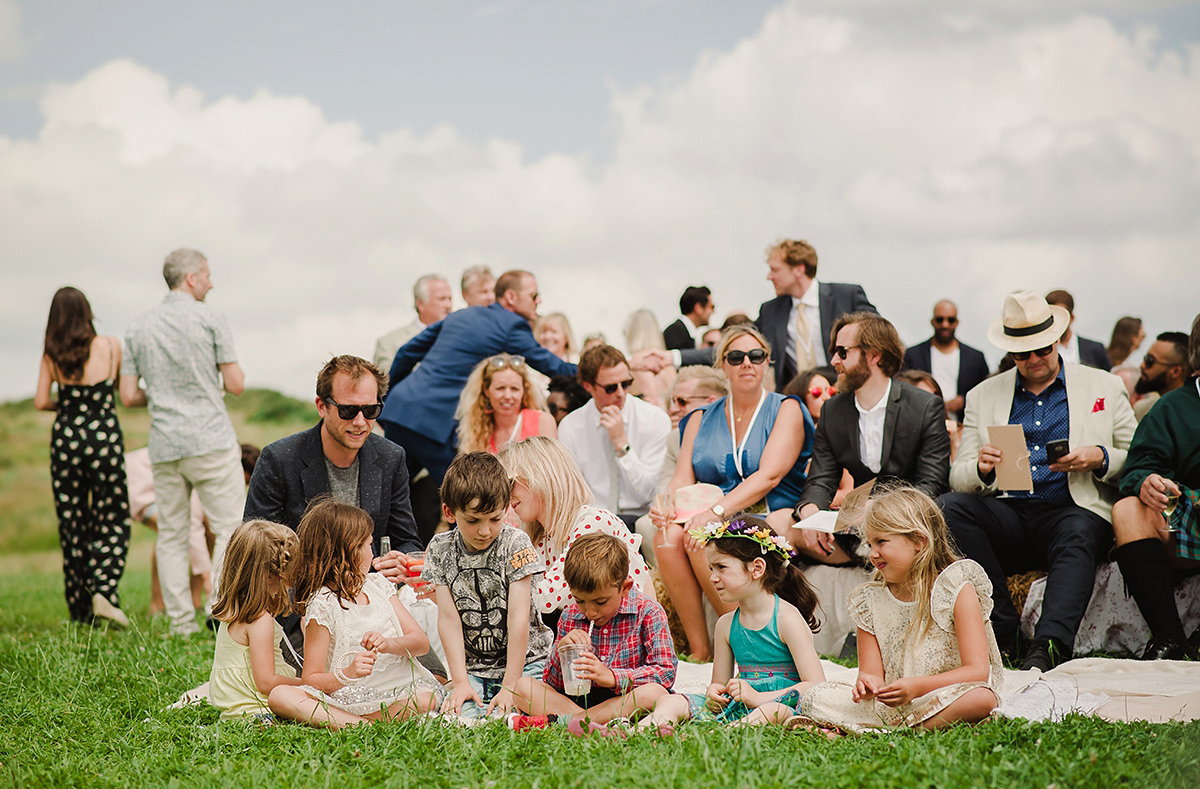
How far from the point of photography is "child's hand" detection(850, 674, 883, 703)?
378 cm

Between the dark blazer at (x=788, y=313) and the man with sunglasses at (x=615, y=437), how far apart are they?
4.46ft

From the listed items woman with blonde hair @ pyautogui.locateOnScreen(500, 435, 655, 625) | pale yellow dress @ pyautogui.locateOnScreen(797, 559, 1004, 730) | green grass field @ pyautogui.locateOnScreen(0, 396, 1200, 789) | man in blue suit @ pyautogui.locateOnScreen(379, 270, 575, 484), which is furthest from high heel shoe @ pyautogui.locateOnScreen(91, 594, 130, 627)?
A: pale yellow dress @ pyautogui.locateOnScreen(797, 559, 1004, 730)

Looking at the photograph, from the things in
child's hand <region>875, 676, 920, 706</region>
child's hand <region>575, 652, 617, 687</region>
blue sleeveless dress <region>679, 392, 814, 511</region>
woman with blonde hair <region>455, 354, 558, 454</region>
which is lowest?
child's hand <region>875, 676, 920, 706</region>

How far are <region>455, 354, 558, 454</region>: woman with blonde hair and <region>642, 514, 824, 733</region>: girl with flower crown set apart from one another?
2.66 meters

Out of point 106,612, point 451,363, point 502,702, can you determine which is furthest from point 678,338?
point 502,702

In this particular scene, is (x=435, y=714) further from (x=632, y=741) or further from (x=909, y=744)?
(x=909, y=744)

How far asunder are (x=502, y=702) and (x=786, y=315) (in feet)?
15.9

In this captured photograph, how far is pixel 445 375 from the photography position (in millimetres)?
7734

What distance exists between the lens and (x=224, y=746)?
374 centimetres

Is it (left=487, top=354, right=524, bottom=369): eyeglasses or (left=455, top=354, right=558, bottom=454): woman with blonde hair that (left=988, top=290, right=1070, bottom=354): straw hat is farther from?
(left=487, top=354, right=524, bottom=369): eyeglasses

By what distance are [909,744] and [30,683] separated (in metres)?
4.51

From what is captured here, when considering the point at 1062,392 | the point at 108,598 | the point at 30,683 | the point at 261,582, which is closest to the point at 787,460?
the point at 1062,392

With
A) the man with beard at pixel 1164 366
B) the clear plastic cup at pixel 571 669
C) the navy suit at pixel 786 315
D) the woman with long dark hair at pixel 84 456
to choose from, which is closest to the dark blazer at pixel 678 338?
the navy suit at pixel 786 315

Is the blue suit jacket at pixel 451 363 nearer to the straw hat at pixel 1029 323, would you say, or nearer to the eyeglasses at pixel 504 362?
the eyeglasses at pixel 504 362
